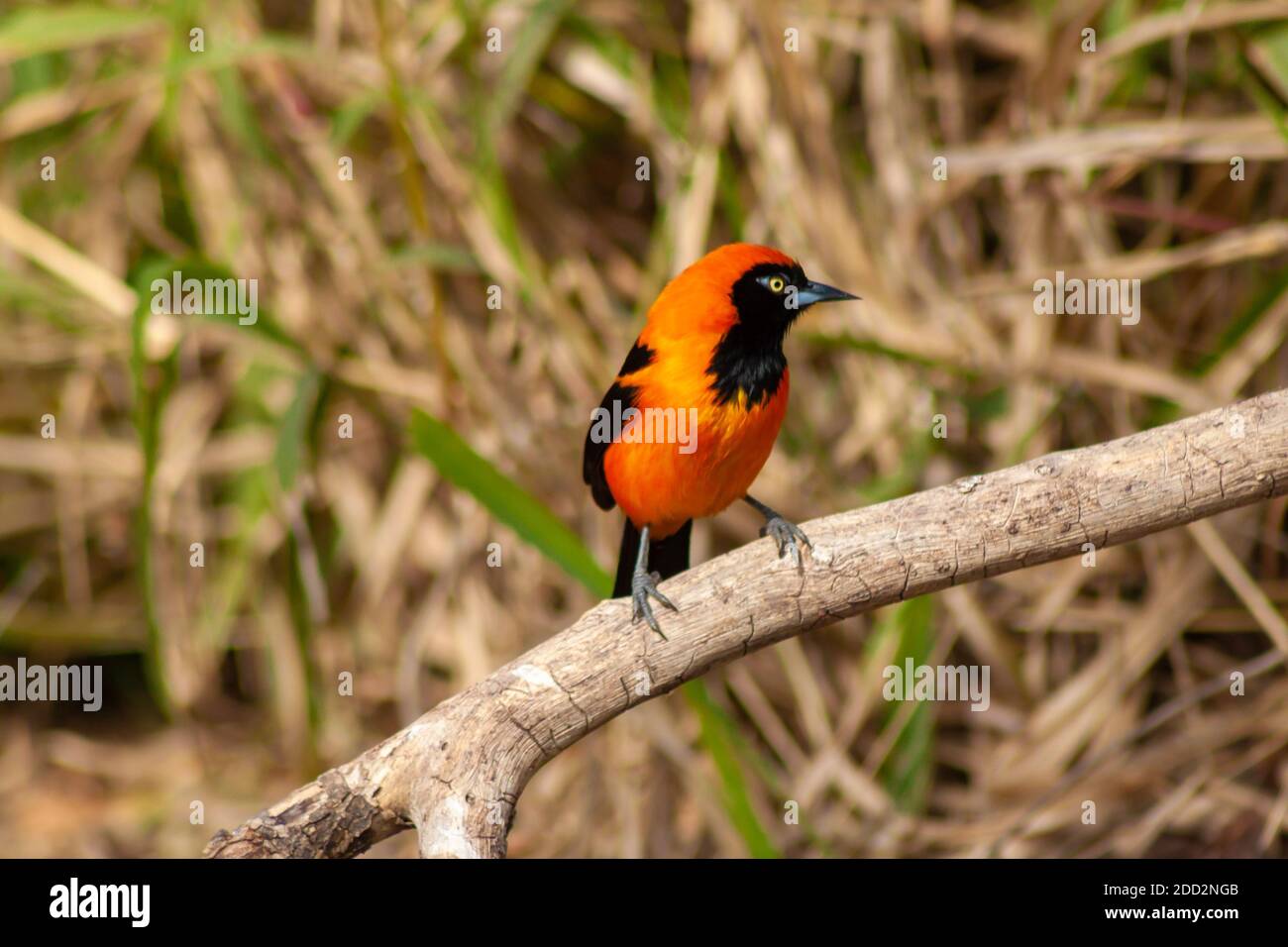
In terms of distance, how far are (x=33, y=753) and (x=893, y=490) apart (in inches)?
153

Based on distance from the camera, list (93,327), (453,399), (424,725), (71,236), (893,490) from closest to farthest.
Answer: (424,725)
(893,490)
(453,399)
(93,327)
(71,236)

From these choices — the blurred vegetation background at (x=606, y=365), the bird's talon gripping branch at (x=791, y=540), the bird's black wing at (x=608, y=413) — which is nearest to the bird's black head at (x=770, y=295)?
the bird's black wing at (x=608, y=413)

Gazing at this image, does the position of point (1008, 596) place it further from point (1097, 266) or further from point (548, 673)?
point (548, 673)

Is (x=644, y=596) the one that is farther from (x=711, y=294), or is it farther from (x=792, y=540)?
(x=711, y=294)

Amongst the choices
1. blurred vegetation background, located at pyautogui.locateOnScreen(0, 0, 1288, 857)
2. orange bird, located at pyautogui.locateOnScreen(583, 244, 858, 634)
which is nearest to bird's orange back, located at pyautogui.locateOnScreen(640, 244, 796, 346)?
orange bird, located at pyautogui.locateOnScreen(583, 244, 858, 634)

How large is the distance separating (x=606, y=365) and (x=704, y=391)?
1668 mm

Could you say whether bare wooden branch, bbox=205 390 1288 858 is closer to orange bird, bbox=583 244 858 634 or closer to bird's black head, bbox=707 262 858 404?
orange bird, bbox=583 244 858 634

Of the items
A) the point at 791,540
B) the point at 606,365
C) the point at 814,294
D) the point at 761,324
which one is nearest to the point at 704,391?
the point at 761,324

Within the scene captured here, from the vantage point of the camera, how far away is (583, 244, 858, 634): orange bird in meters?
2.92

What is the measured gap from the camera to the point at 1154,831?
148 inches

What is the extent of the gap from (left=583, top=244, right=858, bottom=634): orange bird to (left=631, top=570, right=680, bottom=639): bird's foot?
0.05m

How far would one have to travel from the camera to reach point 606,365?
15.0 feet

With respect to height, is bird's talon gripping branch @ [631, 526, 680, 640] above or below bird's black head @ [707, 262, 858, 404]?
below

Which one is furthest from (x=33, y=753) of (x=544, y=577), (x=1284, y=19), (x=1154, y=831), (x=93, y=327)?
(x=1284, y=19)
